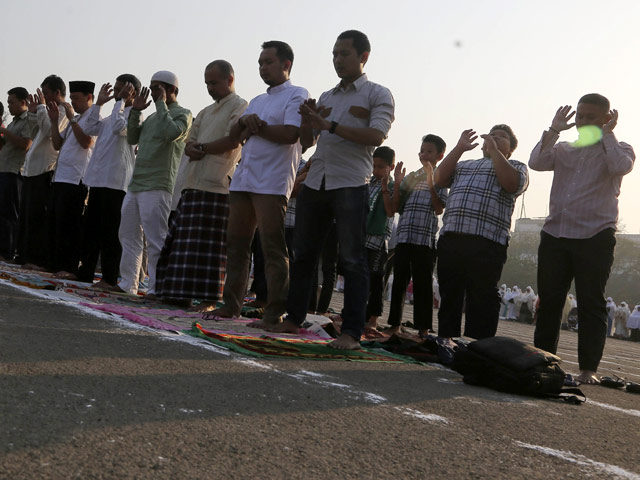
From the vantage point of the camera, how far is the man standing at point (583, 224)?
498 cm

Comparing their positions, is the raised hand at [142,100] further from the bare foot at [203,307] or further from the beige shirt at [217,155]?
the bare foot at [203,307]

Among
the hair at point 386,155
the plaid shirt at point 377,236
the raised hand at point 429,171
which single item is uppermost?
the hair at point 386,155

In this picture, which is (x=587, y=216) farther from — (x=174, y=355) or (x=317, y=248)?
(x=174, y=355)

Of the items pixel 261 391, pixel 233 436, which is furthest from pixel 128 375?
pixel 233 436

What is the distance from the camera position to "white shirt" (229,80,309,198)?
5.30 m

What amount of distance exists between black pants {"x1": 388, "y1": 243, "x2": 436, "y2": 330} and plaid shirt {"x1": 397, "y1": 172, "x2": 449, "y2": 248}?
80 millimetres

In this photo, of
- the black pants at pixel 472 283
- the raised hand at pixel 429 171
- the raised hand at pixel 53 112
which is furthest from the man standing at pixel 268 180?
the raised hand at pixel 53 112

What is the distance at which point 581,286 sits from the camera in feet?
16.5

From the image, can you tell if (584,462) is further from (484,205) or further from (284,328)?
(484,205)

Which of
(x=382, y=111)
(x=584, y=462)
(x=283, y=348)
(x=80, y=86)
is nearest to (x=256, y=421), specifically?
(x=584, y=462)

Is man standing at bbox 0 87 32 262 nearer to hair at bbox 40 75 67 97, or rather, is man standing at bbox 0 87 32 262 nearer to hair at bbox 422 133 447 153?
hair at bbox 40 75 67 97

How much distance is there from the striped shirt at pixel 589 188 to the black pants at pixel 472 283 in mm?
461

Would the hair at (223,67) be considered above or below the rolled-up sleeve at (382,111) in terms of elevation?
above

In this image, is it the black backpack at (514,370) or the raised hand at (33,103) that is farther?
the raised hand at (33,103)
